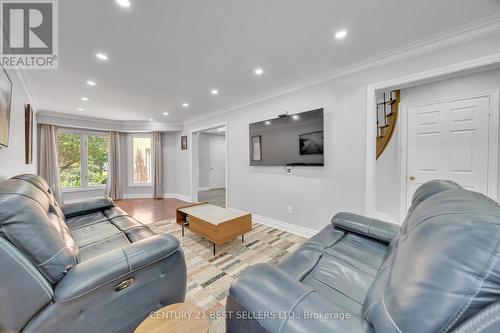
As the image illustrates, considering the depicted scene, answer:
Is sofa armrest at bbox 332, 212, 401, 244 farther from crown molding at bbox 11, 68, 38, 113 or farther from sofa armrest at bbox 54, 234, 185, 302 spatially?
crown molding at bbox 11, 68, 38, 113

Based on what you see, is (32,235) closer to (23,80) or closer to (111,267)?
(111,267)

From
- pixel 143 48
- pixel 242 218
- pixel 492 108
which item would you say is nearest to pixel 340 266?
pixel 242 218

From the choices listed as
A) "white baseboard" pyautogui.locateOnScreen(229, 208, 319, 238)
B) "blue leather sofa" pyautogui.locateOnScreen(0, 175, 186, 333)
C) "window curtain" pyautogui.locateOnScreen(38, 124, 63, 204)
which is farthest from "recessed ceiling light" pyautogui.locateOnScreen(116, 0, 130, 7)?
"window curtain" pyautogui.locateOnScreen(38, 124, 63, 204)

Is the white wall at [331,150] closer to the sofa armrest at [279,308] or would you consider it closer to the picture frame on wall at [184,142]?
the sofa armrest at [279,308]

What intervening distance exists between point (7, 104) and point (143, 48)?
1348 mm

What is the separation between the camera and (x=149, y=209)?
4559 mm

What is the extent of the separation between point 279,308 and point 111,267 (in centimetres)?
93

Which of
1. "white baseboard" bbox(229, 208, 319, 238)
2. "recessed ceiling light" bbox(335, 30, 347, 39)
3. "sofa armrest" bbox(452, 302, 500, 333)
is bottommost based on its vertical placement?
"white baseboard" bbox(229, 208, 319, 238)

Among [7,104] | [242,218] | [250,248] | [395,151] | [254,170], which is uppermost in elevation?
[7,104]

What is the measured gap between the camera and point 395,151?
316 centimetres

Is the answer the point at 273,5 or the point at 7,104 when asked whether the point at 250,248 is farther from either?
the point at 7,104

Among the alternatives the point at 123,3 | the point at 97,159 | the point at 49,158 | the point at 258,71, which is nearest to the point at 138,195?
the point at 97,159

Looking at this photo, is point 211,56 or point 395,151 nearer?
point 211,56

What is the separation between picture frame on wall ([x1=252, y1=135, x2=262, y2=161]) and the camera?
135 inches
